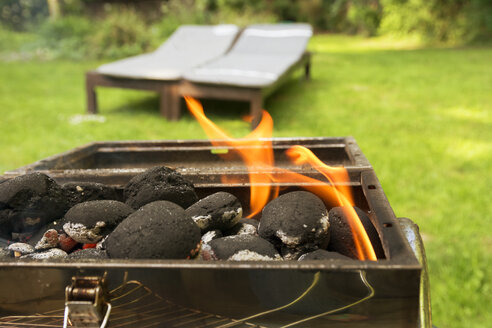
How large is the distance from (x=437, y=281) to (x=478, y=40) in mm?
12334

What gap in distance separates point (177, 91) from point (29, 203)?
12.6ft

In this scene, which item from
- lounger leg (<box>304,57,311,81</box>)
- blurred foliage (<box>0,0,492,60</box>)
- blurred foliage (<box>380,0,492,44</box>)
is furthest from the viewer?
blurred foliage (<box>380,0,492,44</box>)

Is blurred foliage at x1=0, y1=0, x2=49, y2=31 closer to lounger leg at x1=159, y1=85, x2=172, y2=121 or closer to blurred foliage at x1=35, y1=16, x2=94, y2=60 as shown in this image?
blurred foliage at x1=35, y1=16, x2=94, y2=60

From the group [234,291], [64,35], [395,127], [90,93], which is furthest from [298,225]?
[64,35]

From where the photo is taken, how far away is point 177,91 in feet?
16.1

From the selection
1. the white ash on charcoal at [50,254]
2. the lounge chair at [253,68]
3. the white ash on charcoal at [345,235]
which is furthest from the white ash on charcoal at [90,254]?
the lounge chair at [253,68]

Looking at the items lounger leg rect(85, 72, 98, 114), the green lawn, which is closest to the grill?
the green lawn

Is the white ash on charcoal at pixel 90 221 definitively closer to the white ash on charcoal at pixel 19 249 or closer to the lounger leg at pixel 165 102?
the white ash on charcoal at pixel 19 249

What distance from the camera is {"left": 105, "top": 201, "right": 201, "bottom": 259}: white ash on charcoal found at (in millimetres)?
969

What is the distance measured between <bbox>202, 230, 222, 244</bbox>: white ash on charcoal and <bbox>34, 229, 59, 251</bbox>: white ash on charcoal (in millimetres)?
409

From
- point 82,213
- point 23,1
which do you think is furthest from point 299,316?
point 23,1

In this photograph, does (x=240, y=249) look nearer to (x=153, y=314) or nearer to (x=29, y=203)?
(x=153, y=314)

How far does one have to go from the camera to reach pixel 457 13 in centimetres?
1277

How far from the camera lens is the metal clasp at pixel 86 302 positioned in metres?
0.83
